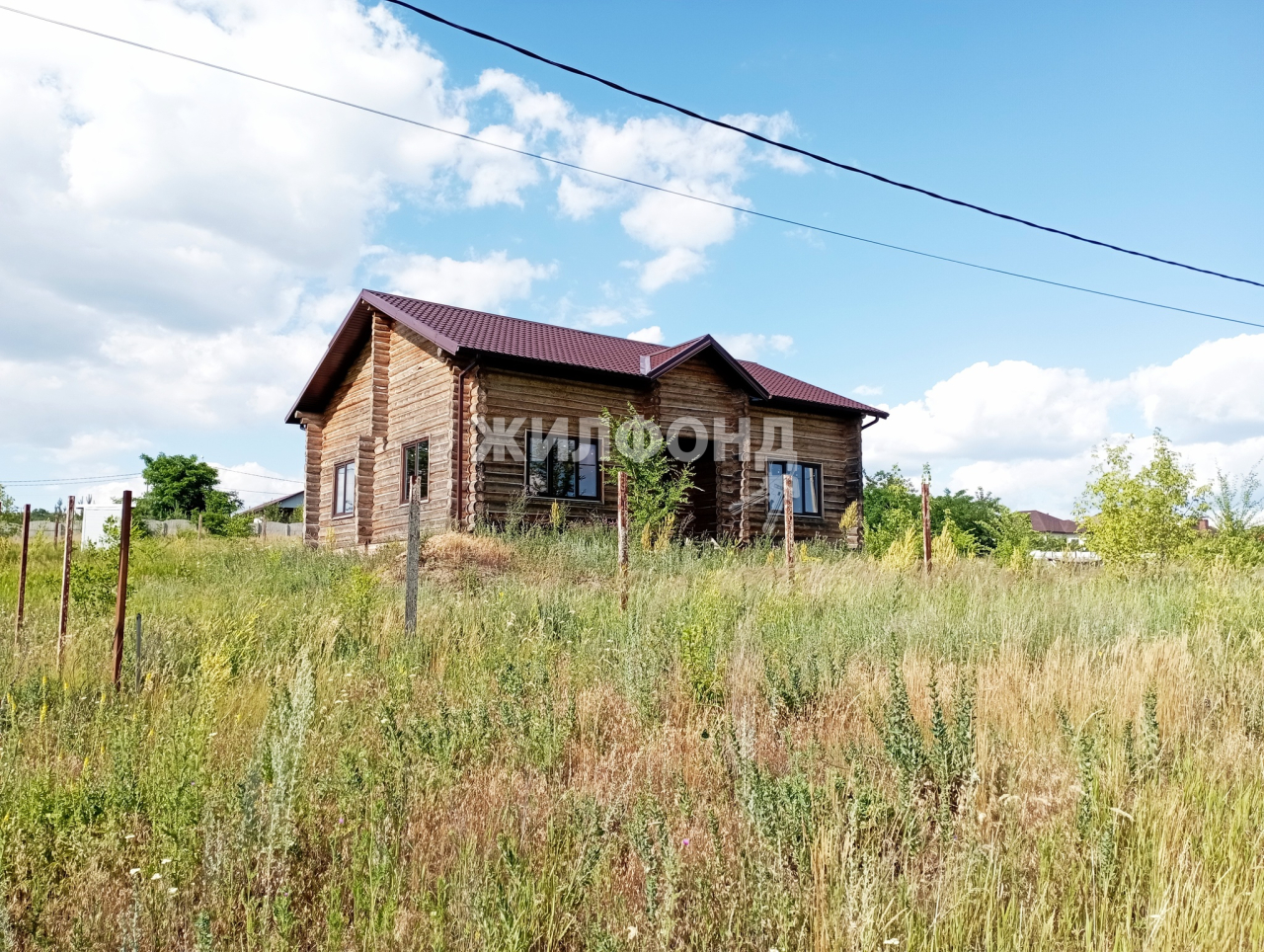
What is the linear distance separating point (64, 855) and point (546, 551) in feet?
37.8

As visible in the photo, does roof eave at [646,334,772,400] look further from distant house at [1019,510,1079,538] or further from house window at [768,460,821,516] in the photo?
distant house at [1019,510,1079,538]

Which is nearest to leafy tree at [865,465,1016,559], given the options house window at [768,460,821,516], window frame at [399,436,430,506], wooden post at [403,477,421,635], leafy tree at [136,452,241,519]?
house window at [768,460,821,516]

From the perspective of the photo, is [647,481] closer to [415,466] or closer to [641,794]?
[415,466]

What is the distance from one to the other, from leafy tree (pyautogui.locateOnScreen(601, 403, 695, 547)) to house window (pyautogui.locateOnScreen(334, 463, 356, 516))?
7.51 m

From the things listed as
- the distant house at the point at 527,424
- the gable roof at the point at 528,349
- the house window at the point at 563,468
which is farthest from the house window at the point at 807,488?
the house window at the point at 563,468

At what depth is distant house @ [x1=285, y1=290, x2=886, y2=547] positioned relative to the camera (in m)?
18.4

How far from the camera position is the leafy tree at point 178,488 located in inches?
2110

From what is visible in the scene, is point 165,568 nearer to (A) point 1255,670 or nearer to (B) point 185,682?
(B) point 185,682

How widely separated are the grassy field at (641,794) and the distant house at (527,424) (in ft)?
37.4

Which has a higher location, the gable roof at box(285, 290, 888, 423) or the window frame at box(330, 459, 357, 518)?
the gable roof at box(285, 290, 888, 423)

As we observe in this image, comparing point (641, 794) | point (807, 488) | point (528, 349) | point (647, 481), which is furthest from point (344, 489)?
point (641, 794)

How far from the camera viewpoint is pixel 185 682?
5.89m

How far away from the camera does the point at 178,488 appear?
178 feet

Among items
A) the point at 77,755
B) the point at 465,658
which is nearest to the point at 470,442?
the point at 465,658
